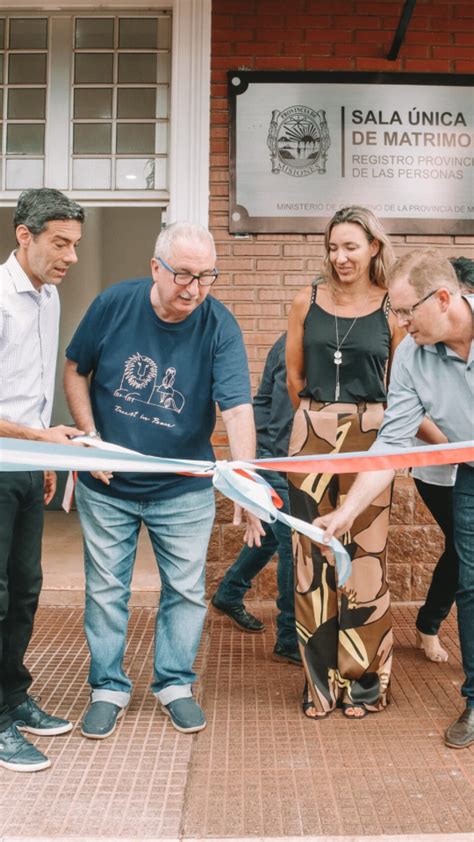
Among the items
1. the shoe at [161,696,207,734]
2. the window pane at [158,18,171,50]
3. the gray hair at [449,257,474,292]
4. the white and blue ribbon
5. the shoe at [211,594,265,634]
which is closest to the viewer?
the white and blue ribbon

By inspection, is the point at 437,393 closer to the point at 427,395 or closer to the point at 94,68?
the point at 427,395

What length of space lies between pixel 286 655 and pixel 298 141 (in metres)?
3.15

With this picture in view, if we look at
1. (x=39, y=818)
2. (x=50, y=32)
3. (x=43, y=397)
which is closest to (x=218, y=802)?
(x=39, y=818)

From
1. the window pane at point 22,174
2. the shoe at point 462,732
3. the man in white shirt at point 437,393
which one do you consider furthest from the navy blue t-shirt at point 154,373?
the window pane at point 22,174

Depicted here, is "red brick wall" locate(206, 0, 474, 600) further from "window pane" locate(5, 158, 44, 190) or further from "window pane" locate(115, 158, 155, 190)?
"window pane" locate(5, 158, 44, 190)

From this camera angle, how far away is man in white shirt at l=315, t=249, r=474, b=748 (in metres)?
3.22

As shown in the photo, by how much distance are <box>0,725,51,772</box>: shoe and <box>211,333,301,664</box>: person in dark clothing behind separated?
1.53 meters

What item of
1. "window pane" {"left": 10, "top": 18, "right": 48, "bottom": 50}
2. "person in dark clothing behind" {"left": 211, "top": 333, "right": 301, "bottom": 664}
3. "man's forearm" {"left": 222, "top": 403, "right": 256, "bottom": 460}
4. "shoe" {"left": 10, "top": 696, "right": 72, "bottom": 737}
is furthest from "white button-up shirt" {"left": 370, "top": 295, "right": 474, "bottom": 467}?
"window pane" {"left": 10, "top": 18, "right": 48, "bottom": 50}

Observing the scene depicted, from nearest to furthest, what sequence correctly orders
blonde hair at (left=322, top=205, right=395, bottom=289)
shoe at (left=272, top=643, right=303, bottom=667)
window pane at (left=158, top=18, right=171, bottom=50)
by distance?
blonde hair at (left=322, top=205, right=395, bottom=289) → shoe at (left=272, top=643, right=303, bottom=667) → window pane at (left=158, top=18, right=171, bottom=50)

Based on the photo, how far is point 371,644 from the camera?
146 inches

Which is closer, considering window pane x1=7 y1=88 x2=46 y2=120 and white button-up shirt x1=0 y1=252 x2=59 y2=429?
white button-up shirt x1=0 y1=252 x2=59 y2=429

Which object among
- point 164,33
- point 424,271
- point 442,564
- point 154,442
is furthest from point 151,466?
point 164,33

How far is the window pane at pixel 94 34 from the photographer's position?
5621 millimetres

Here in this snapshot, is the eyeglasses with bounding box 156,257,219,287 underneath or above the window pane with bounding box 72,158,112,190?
underneath
